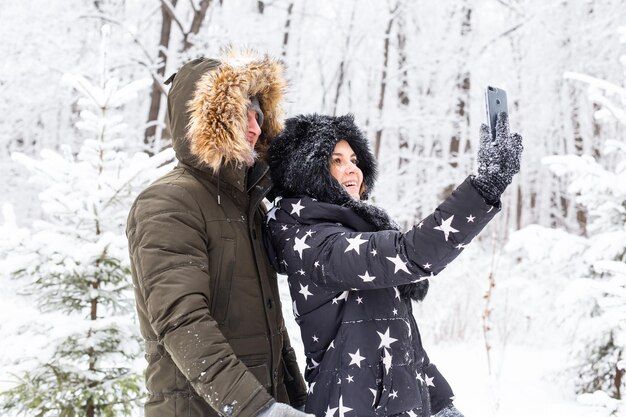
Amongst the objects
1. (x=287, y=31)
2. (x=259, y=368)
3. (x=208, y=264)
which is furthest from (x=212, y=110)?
(x=287, y=31)

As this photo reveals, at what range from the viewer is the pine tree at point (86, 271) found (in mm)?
3635

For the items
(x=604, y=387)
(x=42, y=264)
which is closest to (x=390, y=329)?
(x=42, y=264)

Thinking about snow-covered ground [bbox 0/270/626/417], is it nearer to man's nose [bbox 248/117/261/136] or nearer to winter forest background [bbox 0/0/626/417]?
winter forest background [bbox 0/0/626/417]

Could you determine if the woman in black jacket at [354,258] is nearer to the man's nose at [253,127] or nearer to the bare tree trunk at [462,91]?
the man's nose at [253,127]

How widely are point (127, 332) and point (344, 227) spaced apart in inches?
84.1

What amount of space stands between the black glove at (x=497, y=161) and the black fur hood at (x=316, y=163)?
0.48 m

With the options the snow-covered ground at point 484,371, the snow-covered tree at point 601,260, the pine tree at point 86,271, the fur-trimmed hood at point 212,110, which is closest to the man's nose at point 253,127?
the fur-trimmed hood at point 212,110

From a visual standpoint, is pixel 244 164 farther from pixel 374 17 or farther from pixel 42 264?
pixel 374 17

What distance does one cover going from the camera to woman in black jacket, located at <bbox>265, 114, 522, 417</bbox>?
1772 millimetres

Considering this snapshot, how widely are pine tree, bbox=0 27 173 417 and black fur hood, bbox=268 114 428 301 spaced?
166 cm

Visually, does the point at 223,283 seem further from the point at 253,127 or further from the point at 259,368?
the point at 253,127

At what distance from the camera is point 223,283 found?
79.0 inches

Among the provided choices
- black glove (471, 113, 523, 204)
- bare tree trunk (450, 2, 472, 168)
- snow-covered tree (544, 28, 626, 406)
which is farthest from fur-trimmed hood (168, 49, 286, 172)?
bare tree trunk (450, 2, 472, 168)

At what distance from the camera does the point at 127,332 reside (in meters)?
3.71
